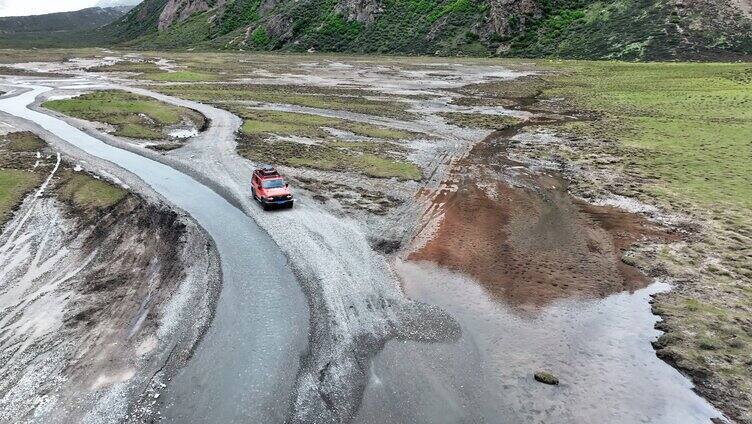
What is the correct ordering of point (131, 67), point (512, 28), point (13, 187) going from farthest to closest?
1. point (512, 28)
2. point (131, 67)
3. point (13, 187)

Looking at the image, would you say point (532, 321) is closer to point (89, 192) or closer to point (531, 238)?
point (531, 238)

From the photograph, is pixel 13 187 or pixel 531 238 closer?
pixel 531 238

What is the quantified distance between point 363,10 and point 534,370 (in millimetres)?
169919

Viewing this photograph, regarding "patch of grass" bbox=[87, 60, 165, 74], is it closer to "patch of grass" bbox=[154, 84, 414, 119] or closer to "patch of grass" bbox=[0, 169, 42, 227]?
"patch of grass" bbox=[154, 84, 414, 119]

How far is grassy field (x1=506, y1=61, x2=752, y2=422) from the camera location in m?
18.6

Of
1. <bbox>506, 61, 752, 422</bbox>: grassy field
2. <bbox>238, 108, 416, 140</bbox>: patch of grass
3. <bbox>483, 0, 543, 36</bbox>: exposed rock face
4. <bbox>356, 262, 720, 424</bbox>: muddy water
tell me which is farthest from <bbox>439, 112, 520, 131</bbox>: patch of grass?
<bbox>483, 0, 543, 36</bbox>: exposed rock face

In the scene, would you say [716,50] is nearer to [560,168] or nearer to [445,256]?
[560,168]

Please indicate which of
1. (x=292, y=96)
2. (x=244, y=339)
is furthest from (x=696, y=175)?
(x=292, y=96)

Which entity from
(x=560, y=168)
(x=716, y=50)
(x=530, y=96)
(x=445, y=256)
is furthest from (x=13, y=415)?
(x=716, y=50)

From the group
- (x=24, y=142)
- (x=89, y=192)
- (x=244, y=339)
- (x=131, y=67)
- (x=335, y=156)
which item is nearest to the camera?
(x=244, y=339)

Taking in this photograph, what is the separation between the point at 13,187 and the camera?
35188 mm

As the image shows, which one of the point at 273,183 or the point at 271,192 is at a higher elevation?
the point at 273,183

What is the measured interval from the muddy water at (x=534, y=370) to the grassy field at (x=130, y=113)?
145 feet

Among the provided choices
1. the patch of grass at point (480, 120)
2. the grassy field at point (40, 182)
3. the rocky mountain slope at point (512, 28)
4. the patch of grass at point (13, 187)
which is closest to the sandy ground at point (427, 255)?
the grassy field at point (40, 182)
